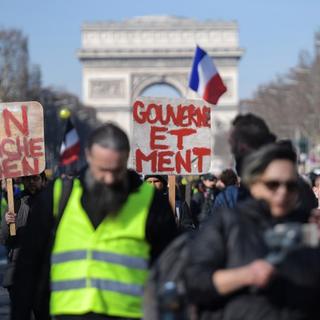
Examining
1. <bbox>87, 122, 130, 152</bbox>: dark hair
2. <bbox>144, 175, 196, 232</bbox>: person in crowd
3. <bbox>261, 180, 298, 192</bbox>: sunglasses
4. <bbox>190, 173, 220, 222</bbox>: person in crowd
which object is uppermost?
<bbox>87, 122, 130, 152</bbox>: dark hair

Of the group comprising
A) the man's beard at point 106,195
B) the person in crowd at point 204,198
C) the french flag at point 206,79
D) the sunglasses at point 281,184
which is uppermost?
the french flag at point 206,79

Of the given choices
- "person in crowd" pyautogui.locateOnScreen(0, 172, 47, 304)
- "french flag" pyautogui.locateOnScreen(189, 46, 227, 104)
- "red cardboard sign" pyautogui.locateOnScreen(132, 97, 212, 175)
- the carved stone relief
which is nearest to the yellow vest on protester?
"person in crowd" pyautogui.locateOnScreen(0, 172, 47, 304)

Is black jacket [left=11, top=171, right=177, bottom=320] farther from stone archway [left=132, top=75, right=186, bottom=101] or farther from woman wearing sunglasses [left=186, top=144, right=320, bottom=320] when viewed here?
stone archway [left=132, top=75, right=186, bottom=101]

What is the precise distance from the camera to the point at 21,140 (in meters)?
10.1

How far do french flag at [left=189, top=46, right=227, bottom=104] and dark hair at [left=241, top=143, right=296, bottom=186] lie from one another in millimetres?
10124

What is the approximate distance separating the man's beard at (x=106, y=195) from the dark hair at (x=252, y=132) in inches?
28.3

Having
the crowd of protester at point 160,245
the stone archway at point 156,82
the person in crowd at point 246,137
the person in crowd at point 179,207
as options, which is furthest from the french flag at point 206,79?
the stone archway at point 156,82

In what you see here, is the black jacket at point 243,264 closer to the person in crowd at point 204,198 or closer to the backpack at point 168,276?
the backpack at point 168,276

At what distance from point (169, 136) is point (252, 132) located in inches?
164

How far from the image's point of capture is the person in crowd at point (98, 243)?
226 inches

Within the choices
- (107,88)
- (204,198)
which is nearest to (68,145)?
(204,198)

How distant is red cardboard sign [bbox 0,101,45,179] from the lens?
1002 cm

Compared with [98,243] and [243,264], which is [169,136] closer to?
[98,243]

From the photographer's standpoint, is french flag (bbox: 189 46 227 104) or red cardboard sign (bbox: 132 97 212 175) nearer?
red cardboard sign (bbox: 132 97 212 175)
